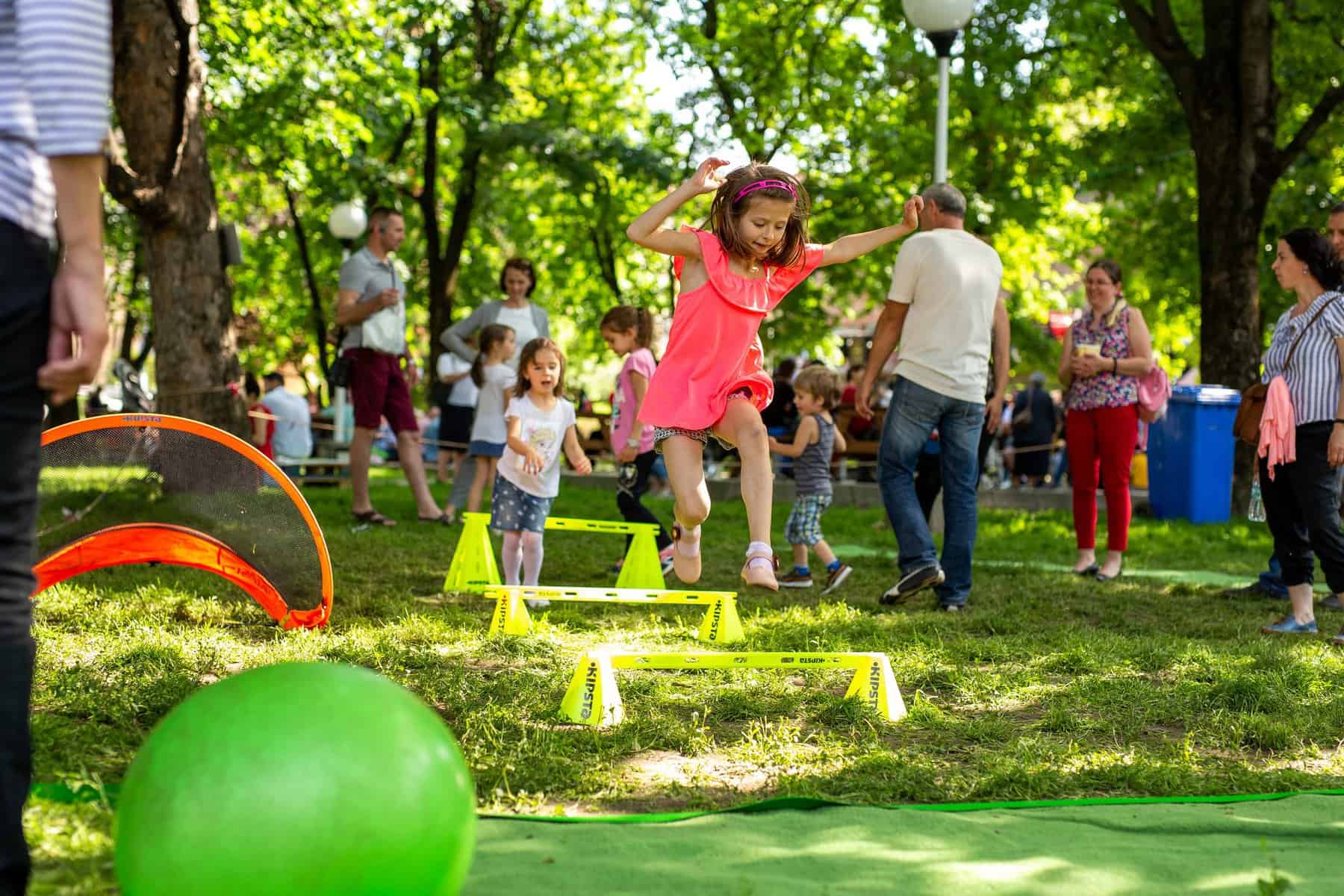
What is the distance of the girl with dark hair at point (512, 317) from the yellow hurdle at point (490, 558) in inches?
93.7

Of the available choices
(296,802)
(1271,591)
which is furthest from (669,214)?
(1271,591)

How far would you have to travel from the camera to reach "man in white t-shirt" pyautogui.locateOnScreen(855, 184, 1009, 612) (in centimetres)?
790

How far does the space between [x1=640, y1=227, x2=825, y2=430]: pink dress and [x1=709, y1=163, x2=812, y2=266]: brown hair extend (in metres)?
0.08

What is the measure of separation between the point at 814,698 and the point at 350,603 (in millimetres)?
3045

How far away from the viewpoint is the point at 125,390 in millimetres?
14898

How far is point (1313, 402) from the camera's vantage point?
7.15 m

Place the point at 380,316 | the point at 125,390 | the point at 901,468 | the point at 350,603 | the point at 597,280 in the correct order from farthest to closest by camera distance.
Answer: the point at 597,280 < the point at 125,390 < the point at 380,316 < the point at 901,468 < the point at 350,603

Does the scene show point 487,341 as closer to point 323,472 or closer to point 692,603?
point 692,603

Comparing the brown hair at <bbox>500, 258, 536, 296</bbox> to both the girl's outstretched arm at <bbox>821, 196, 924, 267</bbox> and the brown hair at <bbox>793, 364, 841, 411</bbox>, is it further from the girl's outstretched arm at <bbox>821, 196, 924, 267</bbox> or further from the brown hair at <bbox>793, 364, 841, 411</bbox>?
the girl's outstretched arm at <bbox>821, 196, 924, 267</bbox>

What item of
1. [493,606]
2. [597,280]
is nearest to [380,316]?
[493,606]

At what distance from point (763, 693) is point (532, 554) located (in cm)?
277

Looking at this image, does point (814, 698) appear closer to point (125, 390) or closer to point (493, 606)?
point (493, 606)

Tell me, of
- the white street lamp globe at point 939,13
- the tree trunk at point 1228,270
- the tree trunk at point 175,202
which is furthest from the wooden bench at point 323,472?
the tree trunk at point 1228,270

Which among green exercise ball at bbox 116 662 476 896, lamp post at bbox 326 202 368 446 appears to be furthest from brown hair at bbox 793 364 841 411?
lamp post at bbox 326 202 368 446
